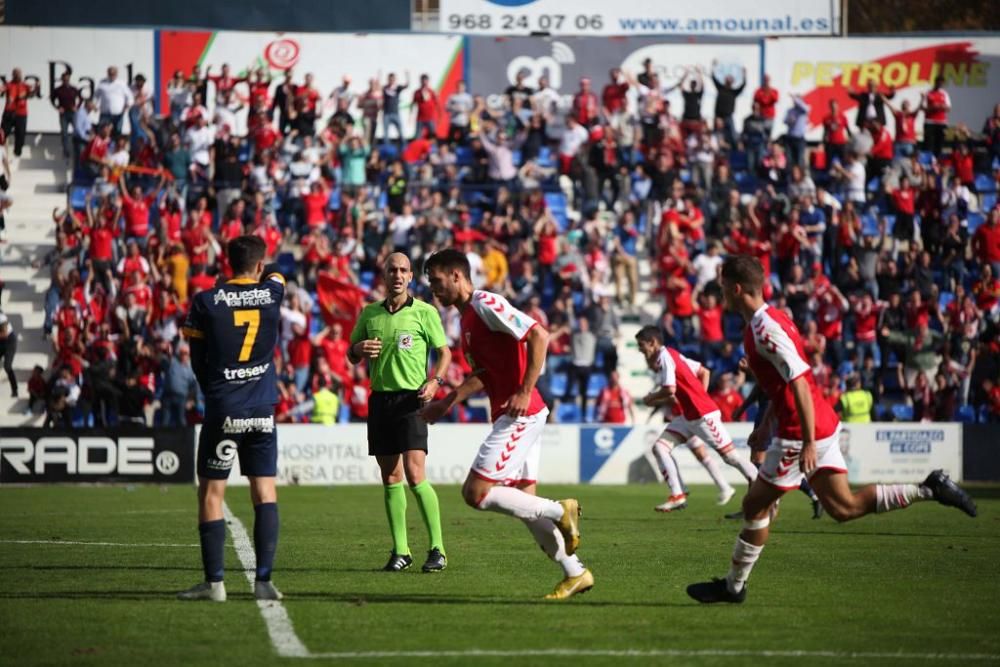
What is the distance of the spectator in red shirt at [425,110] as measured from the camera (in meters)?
33.7

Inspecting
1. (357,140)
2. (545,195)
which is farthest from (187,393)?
(545,195)

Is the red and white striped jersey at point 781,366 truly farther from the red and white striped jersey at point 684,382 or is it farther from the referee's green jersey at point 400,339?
the red and white striped jersey at point 684,382

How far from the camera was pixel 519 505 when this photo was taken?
9.64 m

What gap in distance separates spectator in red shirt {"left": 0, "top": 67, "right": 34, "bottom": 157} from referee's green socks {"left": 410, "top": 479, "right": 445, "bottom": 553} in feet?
77.2

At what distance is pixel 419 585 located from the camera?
423 inches

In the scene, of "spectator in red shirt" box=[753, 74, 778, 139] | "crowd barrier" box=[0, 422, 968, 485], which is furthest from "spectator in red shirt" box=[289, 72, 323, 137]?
"spectator in red shirt" box=[753, 74, 778, 139]

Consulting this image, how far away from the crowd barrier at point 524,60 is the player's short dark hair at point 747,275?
1007 inches

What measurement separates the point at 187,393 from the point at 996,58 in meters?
22.1

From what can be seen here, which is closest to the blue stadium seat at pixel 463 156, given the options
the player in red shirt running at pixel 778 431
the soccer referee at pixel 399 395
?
the soccer referee at pixel 399 395

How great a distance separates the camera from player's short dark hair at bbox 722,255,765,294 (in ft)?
30.6

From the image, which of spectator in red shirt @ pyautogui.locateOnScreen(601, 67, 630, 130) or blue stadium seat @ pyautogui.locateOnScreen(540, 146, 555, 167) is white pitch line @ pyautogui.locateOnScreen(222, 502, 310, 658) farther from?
spectator in red shirt @ pyautogui.locateOnScreen(601, 67, 630, 130)

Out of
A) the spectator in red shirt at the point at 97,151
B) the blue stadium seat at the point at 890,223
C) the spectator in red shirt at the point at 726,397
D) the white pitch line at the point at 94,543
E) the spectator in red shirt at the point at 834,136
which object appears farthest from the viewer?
the spectator in red shirt at the point at 834,136

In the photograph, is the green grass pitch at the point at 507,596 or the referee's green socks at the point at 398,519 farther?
the referee's green socks at the point at 398,519

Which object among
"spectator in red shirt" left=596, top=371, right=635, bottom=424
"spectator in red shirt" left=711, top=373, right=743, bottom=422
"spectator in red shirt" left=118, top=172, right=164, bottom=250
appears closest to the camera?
"spectator in red shirt" left=711, top=373, right=743, bottom=422
